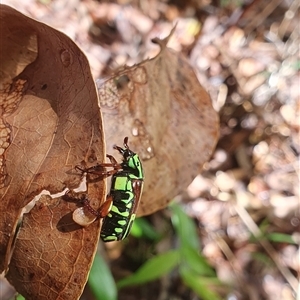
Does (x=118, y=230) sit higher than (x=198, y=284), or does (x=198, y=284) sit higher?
(x=118, y=230)

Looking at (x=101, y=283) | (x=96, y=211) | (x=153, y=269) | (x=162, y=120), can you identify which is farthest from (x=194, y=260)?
(x=96, y=211)

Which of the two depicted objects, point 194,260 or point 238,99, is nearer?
point 194,260

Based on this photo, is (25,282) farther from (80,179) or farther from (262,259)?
(262,259)

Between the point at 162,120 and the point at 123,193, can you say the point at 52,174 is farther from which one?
the point at 162,120

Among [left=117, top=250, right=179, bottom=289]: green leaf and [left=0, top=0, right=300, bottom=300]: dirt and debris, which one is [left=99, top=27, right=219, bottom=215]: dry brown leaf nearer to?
[left=117, top=250, right=179, bottom=289]: green leaf

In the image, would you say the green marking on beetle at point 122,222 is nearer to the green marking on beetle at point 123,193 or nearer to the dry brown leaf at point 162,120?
the green marking on beetle at point 123,193

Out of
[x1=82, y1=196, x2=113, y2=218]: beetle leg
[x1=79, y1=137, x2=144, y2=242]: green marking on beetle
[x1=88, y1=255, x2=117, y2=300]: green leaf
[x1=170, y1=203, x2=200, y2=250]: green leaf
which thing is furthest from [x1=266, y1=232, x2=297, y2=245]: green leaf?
[x1=82, y1=196, x2=113, y2=218]: beetle leg
